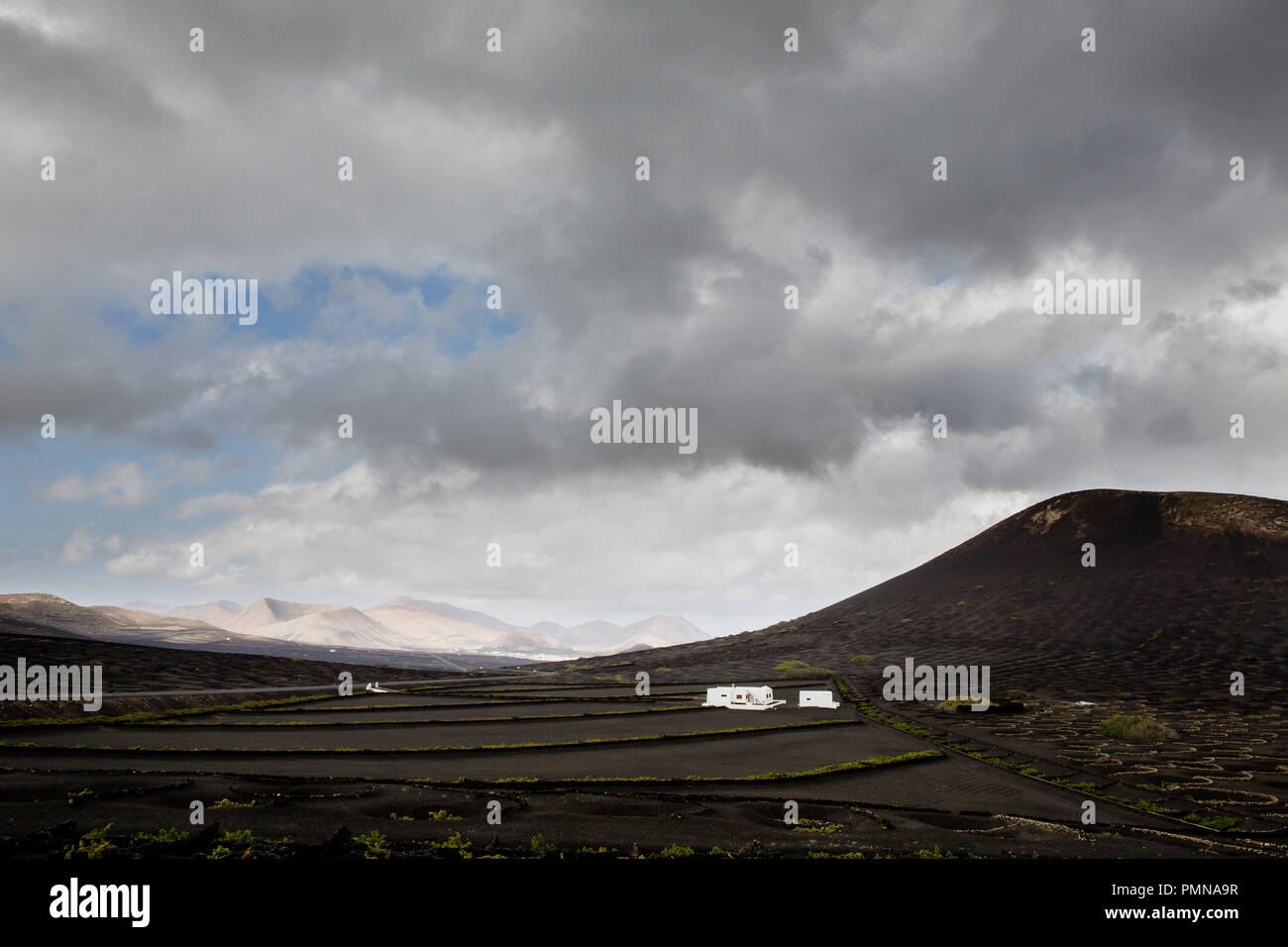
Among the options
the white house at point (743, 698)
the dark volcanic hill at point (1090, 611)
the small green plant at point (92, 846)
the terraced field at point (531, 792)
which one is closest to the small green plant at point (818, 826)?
the terraced field at point (531, 792)

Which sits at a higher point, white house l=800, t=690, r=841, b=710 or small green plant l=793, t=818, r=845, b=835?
small green plant l=793, t=818, r=845, b=835

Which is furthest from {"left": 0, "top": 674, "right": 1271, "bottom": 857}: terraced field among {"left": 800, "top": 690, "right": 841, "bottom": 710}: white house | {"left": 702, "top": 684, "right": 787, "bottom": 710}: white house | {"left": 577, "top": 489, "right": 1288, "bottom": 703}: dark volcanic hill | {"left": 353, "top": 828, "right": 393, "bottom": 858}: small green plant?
{"left": 577, "top": 489, "right": 1288, "bottom": 703}: dark volcanic hill

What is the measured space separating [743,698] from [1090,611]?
101794 millimetres

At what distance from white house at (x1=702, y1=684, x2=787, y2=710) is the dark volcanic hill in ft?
79.3

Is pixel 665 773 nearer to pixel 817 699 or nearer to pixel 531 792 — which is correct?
pixel 531 792

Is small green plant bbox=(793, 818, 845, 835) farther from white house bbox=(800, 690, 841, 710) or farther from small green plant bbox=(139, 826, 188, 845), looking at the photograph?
white house bbox=(800, 690, 841, 710)

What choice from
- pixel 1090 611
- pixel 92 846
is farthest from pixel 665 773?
pixel 1090 611

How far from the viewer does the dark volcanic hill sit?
10062cm

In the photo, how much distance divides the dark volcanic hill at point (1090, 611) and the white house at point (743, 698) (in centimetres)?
2418

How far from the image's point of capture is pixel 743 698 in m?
66.7
